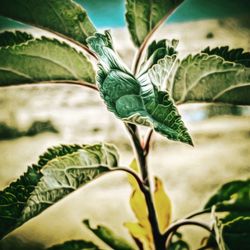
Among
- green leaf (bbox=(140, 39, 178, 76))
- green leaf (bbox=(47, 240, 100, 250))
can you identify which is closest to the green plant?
green leaf (bbox=(140, 39, 178, 76))

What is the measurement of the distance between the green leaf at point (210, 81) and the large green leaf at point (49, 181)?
162 mm

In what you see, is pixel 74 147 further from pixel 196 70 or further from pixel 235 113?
pixel 235 113

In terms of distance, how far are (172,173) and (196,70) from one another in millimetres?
525

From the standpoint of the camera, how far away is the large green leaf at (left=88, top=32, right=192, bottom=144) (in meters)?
0.38

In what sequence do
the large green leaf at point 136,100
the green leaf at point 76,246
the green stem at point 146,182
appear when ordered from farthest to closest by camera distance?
the green leaf at point 76,246 < the green stem at point 146,182 < the large green leaf at point 136,100

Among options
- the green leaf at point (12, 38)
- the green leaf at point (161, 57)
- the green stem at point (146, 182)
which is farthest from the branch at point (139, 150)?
the green leaf at point (12, 38)

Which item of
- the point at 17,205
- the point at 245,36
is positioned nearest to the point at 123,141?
the point at 245,36

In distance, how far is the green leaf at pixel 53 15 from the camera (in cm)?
60

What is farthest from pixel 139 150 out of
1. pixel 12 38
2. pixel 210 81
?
pixel 12 38

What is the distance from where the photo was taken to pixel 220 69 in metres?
0.58

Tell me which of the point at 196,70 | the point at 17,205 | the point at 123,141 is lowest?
the point at 17,205

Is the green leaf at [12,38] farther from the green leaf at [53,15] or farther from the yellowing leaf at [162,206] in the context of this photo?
the yellowing leaf at [162,206]

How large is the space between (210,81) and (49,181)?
291mm

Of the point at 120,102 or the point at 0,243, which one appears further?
the point at 0,243
